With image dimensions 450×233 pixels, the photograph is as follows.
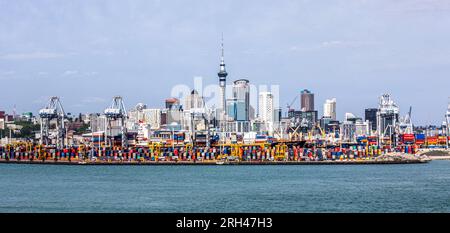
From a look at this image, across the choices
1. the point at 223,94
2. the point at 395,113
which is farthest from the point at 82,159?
the point at 223,94

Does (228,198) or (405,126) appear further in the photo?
(405,126)

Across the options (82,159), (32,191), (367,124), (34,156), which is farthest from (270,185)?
(367,124)

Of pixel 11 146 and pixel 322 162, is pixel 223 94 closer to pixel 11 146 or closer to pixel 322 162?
pixel 11 146

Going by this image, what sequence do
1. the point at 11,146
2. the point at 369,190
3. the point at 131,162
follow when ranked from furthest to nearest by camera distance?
1. the point at 11,146
2. the point at 131,162
3. the point at 369,190

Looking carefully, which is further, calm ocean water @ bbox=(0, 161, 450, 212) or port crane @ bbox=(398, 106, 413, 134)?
port crane @ bbox=(398, 106, 413, 134)

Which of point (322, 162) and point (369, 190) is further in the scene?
point (322, 162)

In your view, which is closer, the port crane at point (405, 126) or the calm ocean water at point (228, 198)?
the calm ocean water at point (228, 198)

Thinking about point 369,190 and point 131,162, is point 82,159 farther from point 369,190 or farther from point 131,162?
point 369,190
